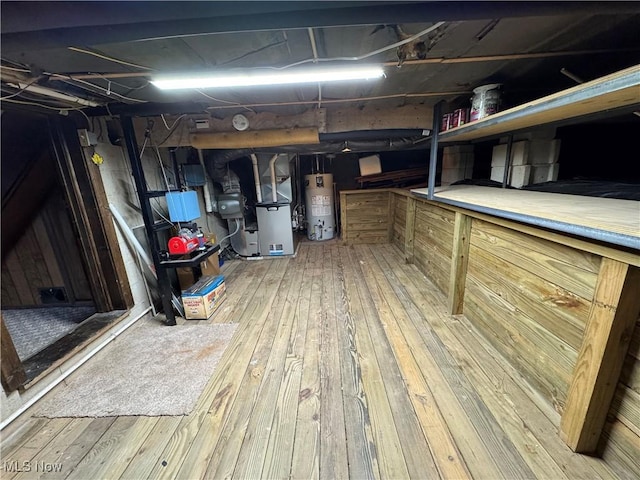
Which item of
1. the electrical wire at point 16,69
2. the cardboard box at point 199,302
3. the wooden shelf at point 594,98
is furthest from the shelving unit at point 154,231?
the wooden shelf at point 594,98

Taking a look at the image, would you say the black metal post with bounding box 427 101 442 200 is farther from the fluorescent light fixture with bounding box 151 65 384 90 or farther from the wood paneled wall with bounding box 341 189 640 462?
the fluorescent light fixture with bounding box 151 65 384 90

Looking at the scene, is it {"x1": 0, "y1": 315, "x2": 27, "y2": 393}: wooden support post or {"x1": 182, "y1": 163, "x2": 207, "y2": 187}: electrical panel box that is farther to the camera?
{"x1": 182, "y1": 163, "x2": 207, "y2": 187}: electrical panel box

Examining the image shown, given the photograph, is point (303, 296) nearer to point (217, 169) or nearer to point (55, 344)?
point (55, 344)

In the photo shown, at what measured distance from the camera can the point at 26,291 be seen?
2537mm

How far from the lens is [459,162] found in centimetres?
318

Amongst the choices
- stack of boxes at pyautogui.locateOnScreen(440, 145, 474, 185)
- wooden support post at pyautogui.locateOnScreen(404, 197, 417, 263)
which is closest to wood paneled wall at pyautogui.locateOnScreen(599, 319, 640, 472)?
wooden support post at pyautogui.locateOnScreen(404, 197, 417, 263)

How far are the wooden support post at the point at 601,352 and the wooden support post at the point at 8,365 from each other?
9.39 feet

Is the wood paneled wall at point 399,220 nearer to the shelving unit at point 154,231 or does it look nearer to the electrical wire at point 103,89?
the shelving unit at point 154,231

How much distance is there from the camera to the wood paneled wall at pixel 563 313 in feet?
3.14

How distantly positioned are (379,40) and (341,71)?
25 cm

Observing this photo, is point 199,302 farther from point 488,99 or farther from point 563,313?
point 488,99

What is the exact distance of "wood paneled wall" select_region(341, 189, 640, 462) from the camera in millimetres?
956

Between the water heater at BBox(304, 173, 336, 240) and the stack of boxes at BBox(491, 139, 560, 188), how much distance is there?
2.86 meters

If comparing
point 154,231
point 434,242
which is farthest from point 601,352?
point 154,231
